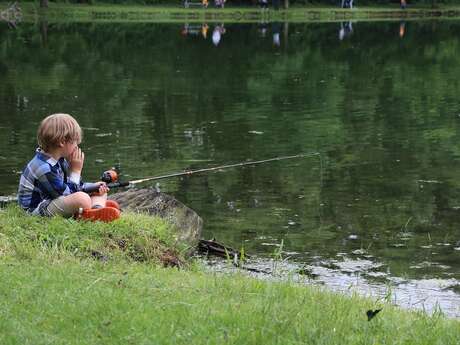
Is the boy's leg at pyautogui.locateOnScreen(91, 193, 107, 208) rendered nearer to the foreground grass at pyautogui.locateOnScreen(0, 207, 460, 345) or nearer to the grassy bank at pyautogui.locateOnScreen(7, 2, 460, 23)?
the foreground grass at pyautogui.locateOnScreen(0, 207, 460, 345)

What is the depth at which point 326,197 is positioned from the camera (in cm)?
1515

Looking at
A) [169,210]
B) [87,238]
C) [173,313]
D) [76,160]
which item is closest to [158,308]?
[173,313]

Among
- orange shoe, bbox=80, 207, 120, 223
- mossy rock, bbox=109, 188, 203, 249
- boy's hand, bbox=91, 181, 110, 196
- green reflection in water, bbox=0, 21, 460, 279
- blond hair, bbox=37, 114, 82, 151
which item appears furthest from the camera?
green reflection in water, bbox=0, 21, 460, 279

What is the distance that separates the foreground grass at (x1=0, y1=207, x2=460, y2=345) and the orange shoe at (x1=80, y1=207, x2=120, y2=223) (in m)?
0.48

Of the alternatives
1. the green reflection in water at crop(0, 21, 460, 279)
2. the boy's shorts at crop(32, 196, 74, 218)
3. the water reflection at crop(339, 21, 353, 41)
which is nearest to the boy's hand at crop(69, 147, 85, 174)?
the boy's shorts at crop(32, 196, 74, 218)

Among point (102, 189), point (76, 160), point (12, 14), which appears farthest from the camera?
point (12, 14)

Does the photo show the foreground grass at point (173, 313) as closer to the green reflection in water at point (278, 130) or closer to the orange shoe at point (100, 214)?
the orange shoe at point (100, 214)

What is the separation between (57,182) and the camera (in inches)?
366

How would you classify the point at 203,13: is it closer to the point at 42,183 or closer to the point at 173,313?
the point at 42,183

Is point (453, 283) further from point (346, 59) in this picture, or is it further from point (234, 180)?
point (346, 59)

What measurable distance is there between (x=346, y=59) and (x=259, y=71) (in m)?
8.02

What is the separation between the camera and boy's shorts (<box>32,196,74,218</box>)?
921cm

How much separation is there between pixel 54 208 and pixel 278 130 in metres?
13.4

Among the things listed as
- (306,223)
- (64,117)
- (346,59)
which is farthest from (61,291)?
(346,59)
